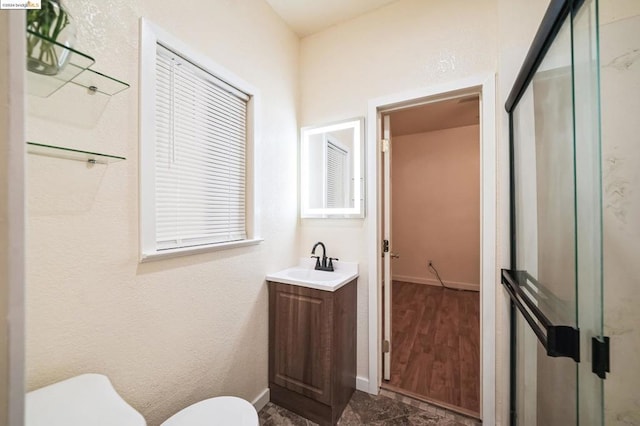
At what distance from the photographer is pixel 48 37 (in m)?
0.74

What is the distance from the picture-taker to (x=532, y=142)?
1171 mm

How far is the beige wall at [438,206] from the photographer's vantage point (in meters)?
4.17

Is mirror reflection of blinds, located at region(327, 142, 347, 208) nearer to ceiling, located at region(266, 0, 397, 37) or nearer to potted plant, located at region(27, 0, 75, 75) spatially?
ceiling, located at region(266, 0, 397, 37)

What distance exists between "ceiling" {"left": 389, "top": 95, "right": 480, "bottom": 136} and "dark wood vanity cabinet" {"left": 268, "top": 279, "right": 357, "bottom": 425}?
254 centimetres

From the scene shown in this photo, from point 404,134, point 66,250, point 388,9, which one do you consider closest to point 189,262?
point 66,250

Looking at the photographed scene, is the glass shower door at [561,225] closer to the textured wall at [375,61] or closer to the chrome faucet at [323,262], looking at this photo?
the textured wall at [375,61]

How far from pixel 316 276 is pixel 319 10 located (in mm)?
2031

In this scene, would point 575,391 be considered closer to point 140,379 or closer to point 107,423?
point 107,423

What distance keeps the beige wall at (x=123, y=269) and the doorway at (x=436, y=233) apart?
165 cm

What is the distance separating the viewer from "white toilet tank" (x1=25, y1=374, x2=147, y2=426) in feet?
2.29

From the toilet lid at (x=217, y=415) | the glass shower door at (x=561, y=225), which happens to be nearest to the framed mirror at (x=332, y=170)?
the glass shower door at (x=561, y=225)

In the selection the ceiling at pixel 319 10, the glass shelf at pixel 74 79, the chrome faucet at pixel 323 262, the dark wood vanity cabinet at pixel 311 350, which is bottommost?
the dark wood vanity cabinet at pixel 311 350

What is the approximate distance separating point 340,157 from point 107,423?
1.87m

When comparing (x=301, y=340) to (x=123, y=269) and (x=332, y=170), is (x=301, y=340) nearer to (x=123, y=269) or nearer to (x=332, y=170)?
(x=123, y=269)
